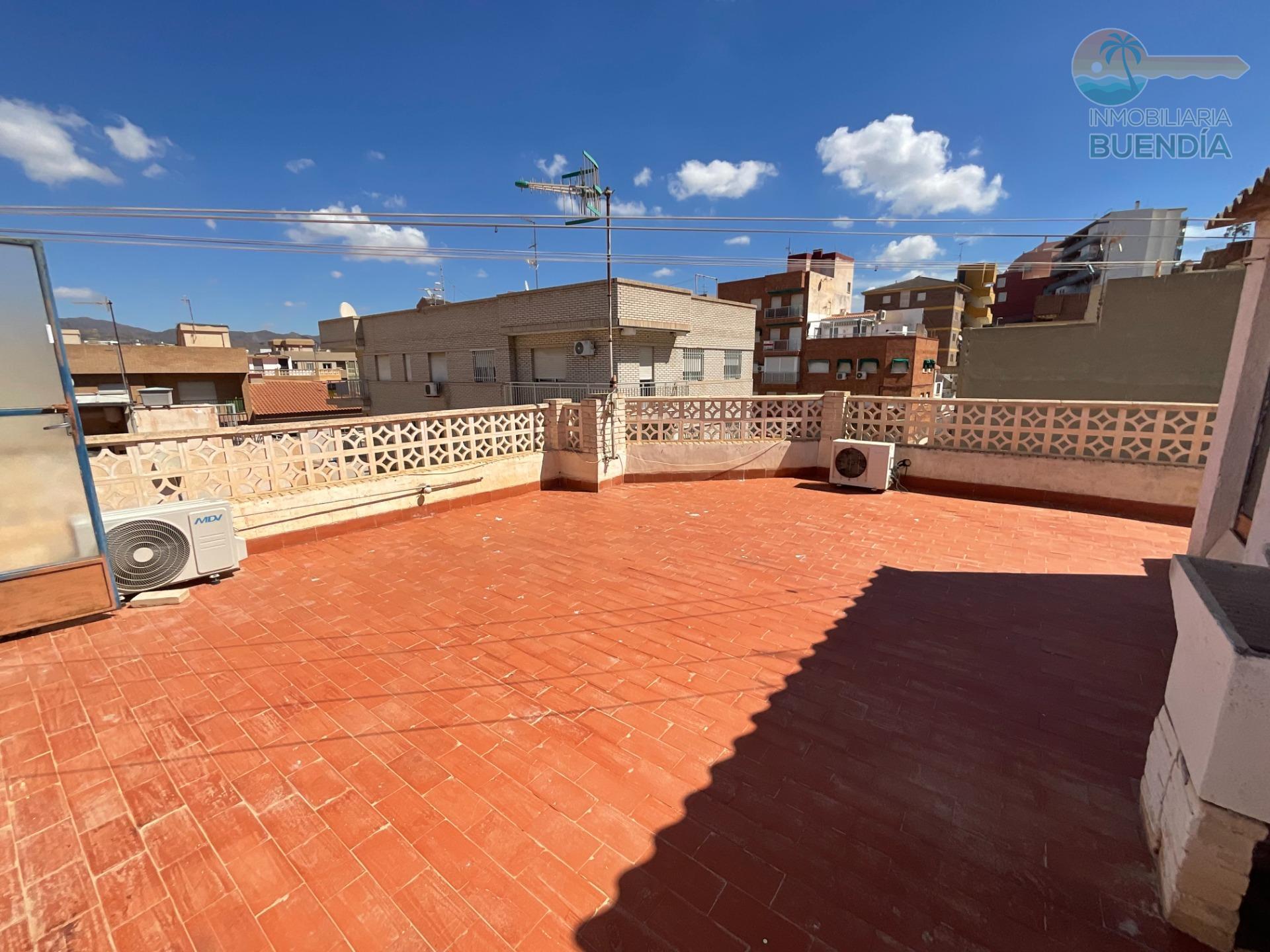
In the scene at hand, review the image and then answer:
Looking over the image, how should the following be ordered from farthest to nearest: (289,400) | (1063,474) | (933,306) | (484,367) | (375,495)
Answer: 1. (933,306)
2. (289,400)
3. (484,367)
4. (1063,474)
5. (375,495)

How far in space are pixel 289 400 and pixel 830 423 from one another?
32.7 meters

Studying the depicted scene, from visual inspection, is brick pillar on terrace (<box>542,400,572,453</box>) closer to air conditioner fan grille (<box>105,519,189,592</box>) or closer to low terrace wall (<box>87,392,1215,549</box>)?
low terrace wall (<box>87,392,1215,549</box>)

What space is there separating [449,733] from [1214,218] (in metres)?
6.47

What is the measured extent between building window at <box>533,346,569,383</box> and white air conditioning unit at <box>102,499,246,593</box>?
44.6 ft

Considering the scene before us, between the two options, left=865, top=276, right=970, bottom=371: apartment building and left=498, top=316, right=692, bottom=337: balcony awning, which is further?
left=865, top=276, right=970, bottom=371: apartment building

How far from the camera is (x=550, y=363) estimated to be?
Result: 714 inches

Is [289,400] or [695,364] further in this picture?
[289,400]

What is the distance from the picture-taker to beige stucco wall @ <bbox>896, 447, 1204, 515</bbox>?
249 inches

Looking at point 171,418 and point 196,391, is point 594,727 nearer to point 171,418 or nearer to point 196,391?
point 171,418

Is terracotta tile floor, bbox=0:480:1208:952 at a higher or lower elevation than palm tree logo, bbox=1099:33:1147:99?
lower

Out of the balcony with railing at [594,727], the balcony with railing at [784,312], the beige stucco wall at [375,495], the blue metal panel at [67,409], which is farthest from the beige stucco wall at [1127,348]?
the balcony with railing at [784,312]

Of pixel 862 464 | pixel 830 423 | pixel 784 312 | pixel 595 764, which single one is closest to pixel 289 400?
pixel 830 423

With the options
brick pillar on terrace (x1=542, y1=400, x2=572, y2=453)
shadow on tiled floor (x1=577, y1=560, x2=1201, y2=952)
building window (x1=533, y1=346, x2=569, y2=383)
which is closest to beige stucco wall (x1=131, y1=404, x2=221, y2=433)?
brick pillar on terrace (x1=542, y1=400, x2=572, y2=453)

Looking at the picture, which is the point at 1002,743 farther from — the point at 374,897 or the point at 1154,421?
the point at 1154,421
